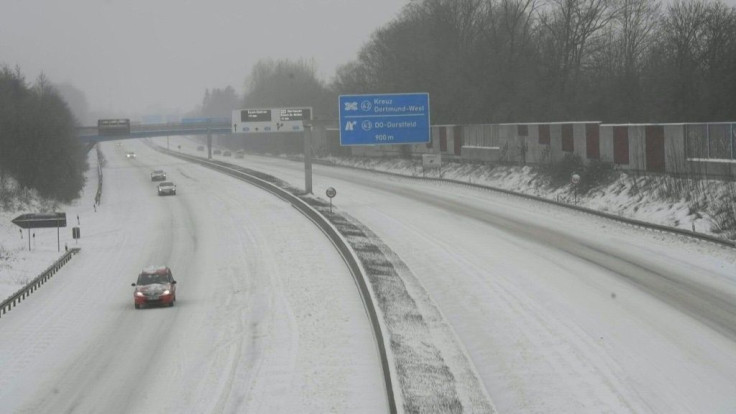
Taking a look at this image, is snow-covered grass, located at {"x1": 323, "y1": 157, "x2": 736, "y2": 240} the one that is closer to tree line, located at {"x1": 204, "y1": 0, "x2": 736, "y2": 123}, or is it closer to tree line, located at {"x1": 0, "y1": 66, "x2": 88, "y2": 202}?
tree line, located at {"x1": 204, "y1": 0, "x2": 736, "y2": 123}

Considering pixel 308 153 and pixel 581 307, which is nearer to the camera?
pixel 581 307

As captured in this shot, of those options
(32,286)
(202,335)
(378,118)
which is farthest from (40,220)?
(378,118)

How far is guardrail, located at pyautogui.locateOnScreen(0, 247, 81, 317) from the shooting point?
28.8m

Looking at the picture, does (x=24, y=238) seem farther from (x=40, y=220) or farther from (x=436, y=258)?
(x=436, y=258)

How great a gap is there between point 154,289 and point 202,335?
4712mm

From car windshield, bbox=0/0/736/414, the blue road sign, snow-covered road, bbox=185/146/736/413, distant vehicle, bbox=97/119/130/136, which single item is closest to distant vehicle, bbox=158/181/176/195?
car windshield, bbox=0/0/736/414

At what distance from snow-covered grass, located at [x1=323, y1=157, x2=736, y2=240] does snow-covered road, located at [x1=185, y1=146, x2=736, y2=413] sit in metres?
1.87

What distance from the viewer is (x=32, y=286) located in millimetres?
32438

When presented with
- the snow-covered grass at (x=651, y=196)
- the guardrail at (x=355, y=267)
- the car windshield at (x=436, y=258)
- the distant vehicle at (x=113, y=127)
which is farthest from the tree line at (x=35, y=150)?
the snow-covered grass at (x=651, y=196)

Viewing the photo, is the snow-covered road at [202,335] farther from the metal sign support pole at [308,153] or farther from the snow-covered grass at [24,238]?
the metal sign support pole at [308,153]

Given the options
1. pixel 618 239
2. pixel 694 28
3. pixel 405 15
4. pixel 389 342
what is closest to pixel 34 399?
pixel 389 342

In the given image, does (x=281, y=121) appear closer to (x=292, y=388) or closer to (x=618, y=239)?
(x=618, y=239)

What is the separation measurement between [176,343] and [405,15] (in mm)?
94206

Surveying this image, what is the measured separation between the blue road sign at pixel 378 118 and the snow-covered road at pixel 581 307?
1244 centimetres
